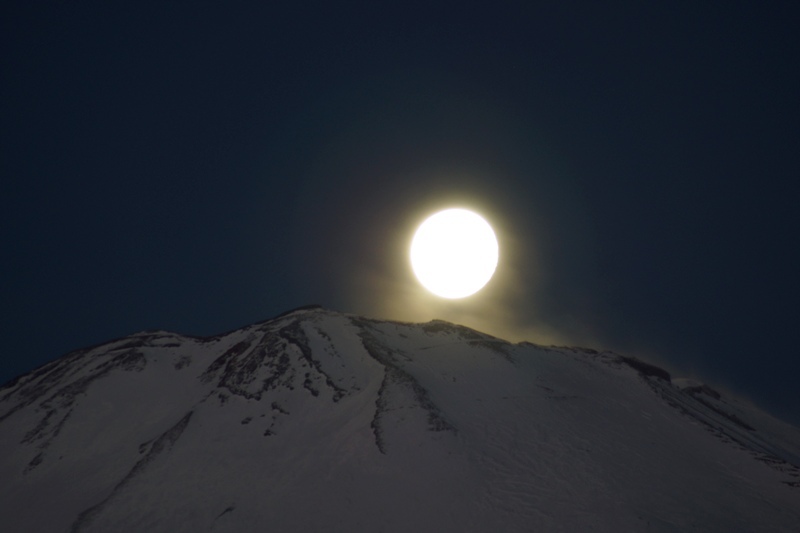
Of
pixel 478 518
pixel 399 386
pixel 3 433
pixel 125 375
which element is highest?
pixel 399 386

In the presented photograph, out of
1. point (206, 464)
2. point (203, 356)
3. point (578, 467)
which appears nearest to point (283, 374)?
point (206, 464)

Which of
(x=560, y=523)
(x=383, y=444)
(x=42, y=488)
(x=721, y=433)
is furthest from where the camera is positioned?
(x=721, y=433)

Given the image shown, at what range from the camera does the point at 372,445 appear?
33.9 m

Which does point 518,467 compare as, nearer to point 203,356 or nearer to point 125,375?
point 203,356

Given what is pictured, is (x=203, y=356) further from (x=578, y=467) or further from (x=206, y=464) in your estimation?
(x=578, y=467)

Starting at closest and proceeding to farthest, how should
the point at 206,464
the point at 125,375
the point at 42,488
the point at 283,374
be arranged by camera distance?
the point at 206,464 < the point at 42,488 < the point at 283,374 < the point at 125,375

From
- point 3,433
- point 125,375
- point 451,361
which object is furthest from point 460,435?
point 3,433

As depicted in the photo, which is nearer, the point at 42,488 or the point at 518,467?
the point at 518,467

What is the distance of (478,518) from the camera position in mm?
26312

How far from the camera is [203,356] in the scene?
59438mm

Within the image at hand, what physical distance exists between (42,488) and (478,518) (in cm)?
3797

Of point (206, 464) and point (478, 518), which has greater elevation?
point (478, 518)

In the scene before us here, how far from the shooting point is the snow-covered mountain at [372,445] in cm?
2812

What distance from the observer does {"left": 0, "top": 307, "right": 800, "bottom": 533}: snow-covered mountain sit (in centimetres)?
2812
